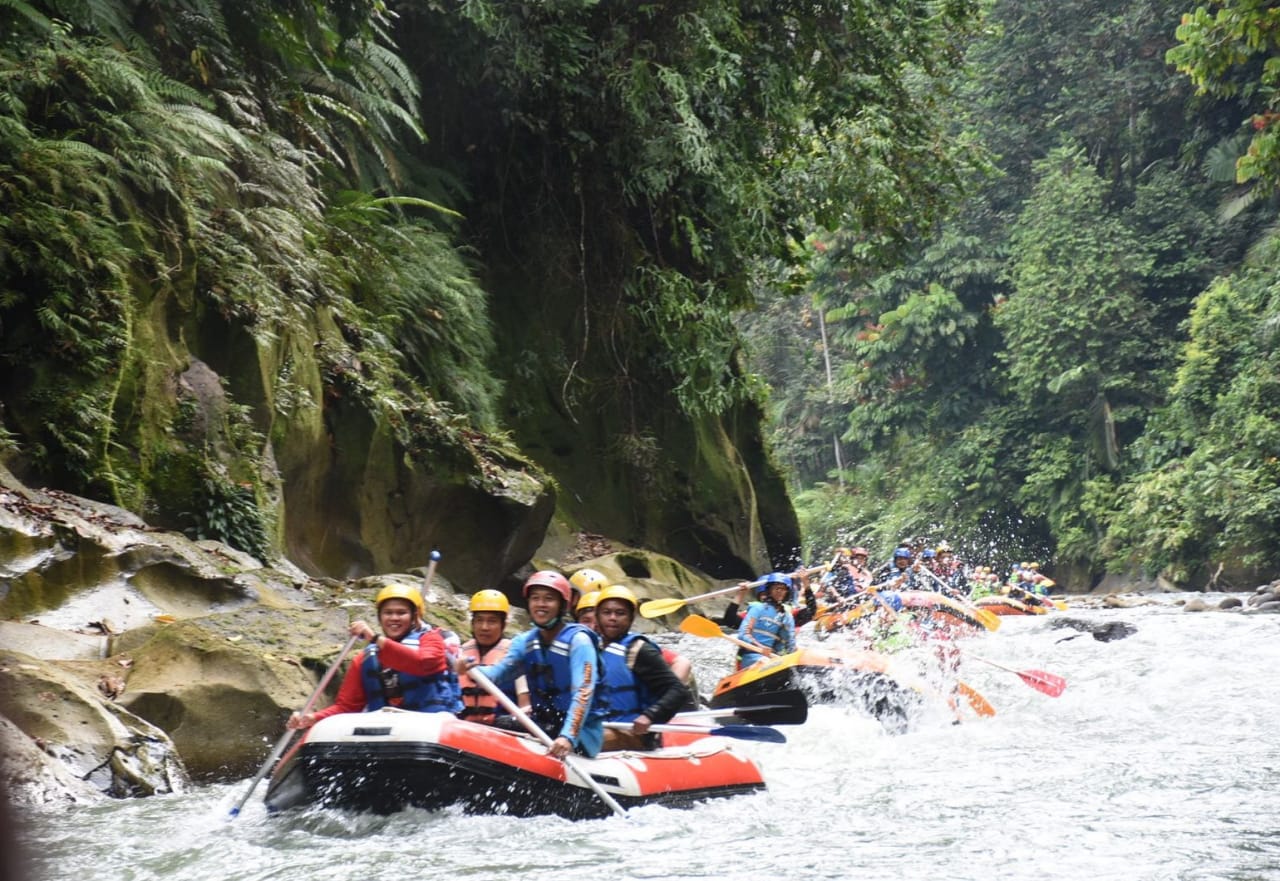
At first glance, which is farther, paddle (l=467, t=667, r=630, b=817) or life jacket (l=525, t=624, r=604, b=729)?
life jacket (l=525, t=624, r=604, b=729)

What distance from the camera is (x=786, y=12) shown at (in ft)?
54.5

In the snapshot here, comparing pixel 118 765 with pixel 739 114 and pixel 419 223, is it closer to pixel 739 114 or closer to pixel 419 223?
pixel 419 223

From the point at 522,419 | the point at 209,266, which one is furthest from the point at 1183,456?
the point at 209,266

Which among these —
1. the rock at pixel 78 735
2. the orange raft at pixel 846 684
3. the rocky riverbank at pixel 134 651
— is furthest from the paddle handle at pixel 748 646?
the rock at pixel 78 735

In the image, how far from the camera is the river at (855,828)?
5.33m

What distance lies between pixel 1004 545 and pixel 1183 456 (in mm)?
7170

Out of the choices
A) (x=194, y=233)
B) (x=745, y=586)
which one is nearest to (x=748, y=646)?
(x=745, y=586)

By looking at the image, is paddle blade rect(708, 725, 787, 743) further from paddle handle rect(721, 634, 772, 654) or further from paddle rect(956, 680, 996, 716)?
paddle rect(956, 680, 996, 716)

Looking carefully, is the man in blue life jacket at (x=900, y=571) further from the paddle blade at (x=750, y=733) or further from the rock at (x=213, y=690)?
the rock at (x=213, y=690)

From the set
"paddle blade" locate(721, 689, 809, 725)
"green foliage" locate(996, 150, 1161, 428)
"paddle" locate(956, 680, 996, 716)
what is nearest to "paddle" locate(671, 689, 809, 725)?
"paddle blade" locate(721, 689, 809, 725)

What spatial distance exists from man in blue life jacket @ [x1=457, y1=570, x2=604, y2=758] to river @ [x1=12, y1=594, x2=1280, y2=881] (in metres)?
0.60

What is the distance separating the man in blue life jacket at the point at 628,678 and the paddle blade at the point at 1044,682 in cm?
454

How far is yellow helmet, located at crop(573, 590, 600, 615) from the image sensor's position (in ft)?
25.0

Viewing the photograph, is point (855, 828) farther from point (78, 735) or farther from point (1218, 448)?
point (1218, 448)
